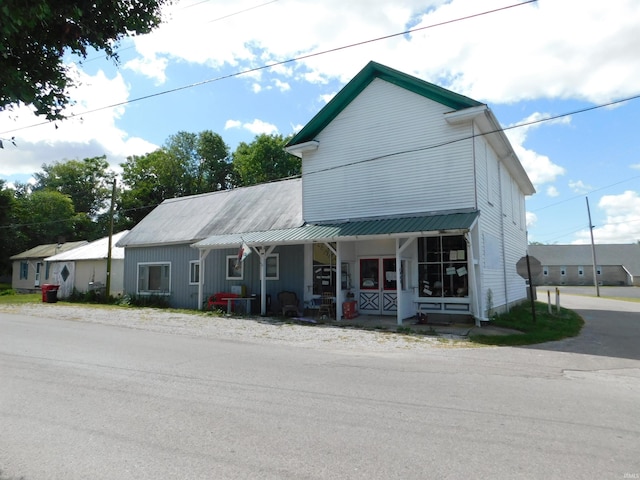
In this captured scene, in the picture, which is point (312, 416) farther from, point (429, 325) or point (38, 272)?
point (38, 272)

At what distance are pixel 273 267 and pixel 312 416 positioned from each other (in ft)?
46.9

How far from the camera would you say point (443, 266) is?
1570cm

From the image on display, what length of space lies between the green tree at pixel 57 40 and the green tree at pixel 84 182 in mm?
61725

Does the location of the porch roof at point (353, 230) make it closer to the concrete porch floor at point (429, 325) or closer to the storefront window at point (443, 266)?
the storefront window at point (443, 266)

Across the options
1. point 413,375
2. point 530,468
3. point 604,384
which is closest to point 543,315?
point 604,384

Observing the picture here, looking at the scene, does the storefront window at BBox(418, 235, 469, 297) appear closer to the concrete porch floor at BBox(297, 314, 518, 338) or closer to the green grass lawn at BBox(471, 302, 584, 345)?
the concrete porch floor at BBox(297, 314, 518, 338)

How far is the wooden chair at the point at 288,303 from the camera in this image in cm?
1742

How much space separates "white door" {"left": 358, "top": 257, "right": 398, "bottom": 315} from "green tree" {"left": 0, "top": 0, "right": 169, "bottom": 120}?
1208 cm

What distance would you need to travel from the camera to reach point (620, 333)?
13.6m

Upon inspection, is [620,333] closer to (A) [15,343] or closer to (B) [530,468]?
(B) [530,468]

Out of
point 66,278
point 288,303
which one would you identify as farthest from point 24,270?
point 288,303

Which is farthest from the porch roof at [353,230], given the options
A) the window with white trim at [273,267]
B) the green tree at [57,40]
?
the green tree at [57,40]

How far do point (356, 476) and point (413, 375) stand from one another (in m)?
4.07

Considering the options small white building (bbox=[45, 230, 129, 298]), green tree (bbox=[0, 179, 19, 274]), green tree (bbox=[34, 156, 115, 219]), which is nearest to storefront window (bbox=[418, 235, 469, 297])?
small white building (bbox=[45, 230, 129, 298])
